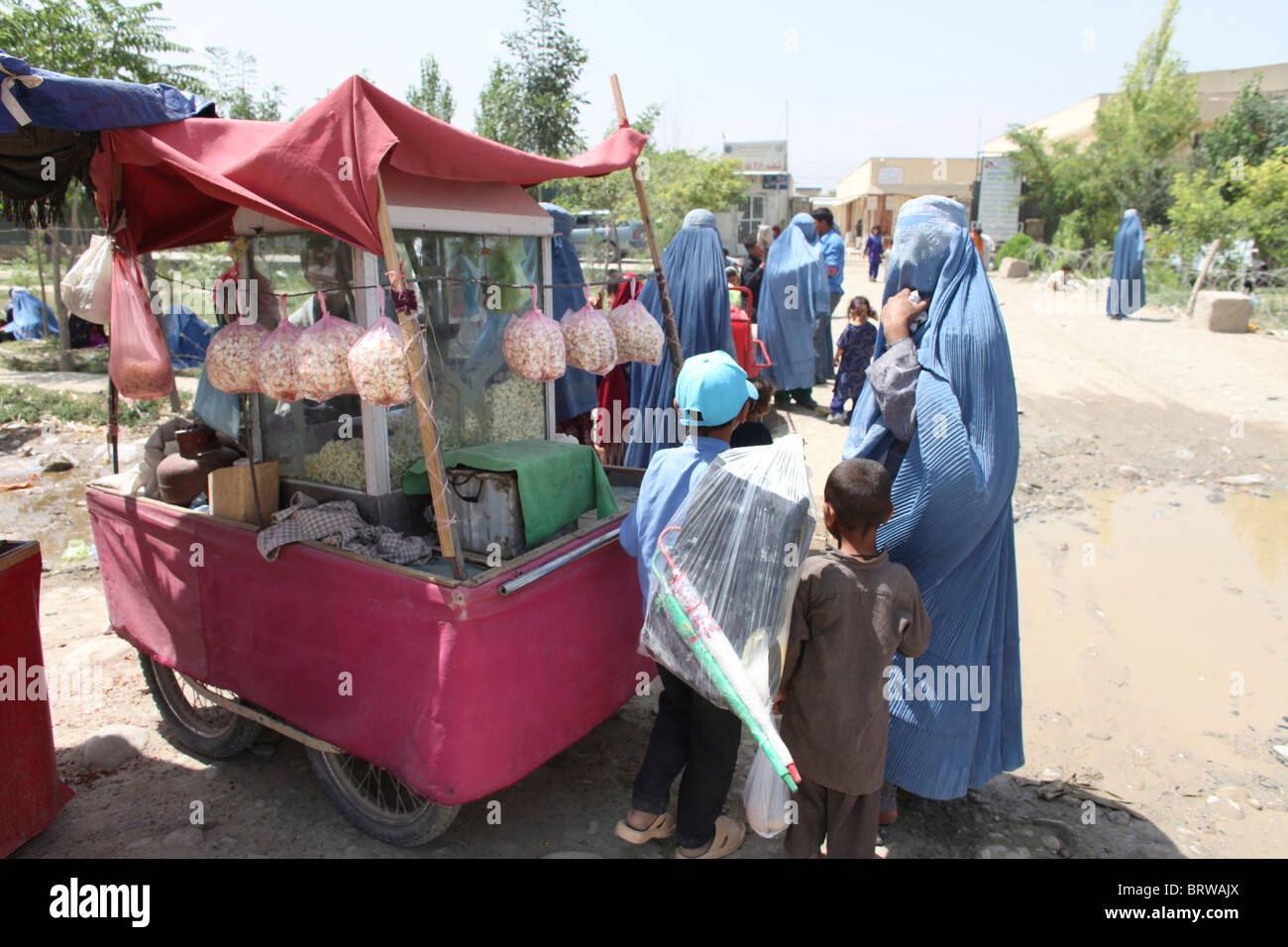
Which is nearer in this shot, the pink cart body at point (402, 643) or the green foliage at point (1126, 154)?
the pink cart body at point (402, 643)

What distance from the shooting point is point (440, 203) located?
3.01 m

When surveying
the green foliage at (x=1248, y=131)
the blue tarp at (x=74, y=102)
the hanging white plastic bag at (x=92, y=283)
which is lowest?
the hanging white plastic bag at (x=92, y=283)

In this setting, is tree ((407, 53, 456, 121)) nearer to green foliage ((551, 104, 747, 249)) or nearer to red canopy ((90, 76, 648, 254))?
green foliage ((551, 104, 747, 249))

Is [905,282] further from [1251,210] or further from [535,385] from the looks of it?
[1251,210]

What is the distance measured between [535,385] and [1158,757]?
3.08 m

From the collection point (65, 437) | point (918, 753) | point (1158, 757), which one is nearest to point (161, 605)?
point (918, 753)

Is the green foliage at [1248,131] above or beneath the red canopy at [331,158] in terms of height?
above

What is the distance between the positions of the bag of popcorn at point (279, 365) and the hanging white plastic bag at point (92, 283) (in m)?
1.31

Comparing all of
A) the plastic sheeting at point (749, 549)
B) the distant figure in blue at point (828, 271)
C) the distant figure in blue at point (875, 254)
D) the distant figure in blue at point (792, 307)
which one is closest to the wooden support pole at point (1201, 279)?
the distant figure in blue at point (875, 254)

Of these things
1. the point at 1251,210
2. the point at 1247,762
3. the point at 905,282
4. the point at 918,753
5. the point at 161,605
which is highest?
the point at 1251,210

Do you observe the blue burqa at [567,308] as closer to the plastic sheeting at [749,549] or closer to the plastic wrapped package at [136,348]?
the plastic wrapped package at [136,348]

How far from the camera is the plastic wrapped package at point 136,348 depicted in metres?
3.06

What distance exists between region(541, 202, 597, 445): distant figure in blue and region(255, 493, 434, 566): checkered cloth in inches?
134

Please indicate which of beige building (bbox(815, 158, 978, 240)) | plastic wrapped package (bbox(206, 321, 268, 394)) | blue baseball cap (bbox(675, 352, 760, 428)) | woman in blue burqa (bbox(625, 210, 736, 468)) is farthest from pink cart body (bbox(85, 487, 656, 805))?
beige building (bbox(815, 158, 978, 240))
